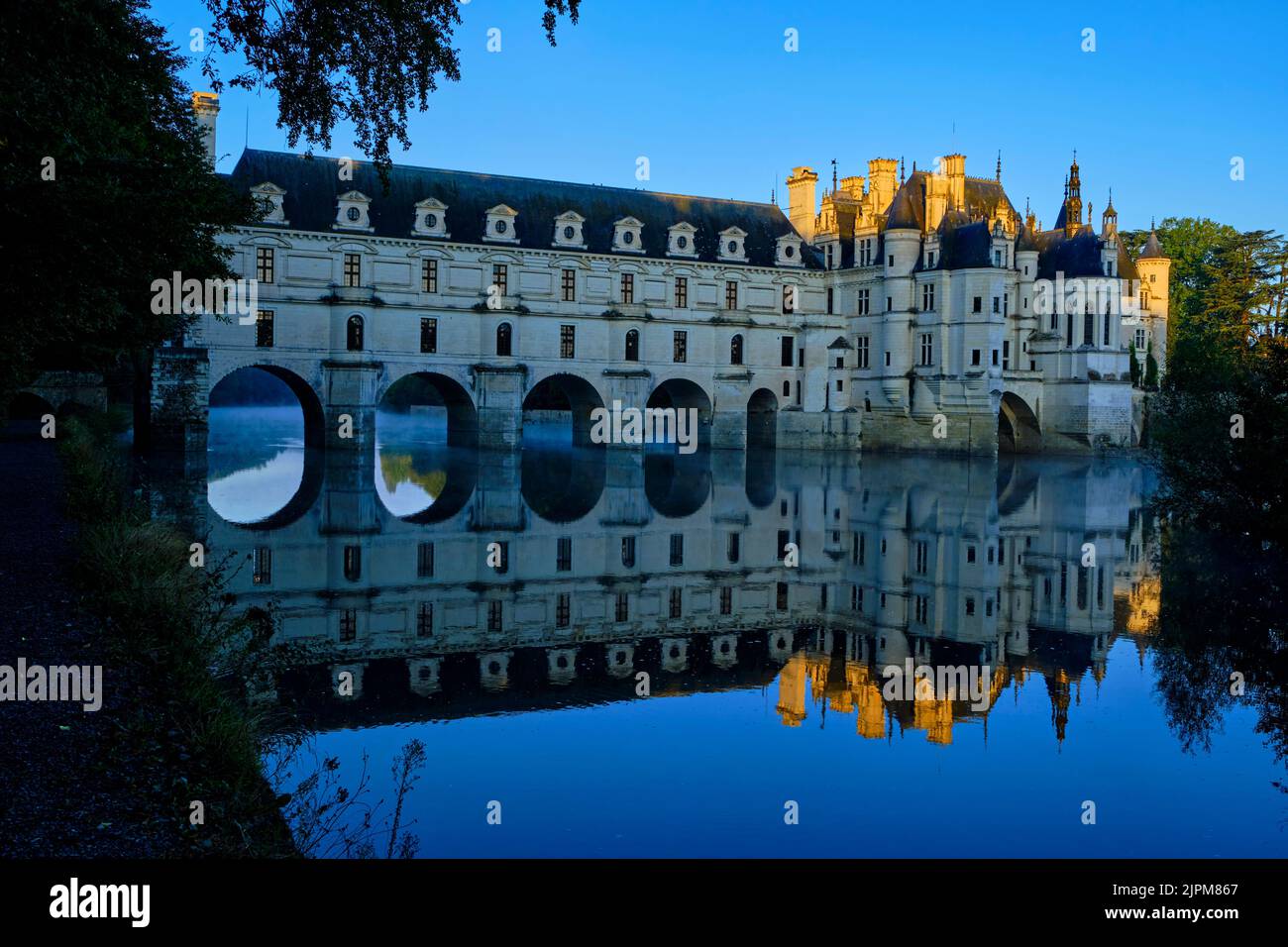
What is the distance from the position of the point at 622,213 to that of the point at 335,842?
4802 centimetres

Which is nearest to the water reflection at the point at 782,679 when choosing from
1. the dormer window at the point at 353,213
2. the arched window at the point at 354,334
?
the arched window at the point at 354,334

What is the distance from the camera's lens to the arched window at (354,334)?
44.9 meters

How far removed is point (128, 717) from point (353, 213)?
39735 mm

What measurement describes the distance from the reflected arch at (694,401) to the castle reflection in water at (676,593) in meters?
21.1

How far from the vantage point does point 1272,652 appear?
12938 mm

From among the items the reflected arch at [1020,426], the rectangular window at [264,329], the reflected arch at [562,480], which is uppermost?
the rectangular window at [264,329]

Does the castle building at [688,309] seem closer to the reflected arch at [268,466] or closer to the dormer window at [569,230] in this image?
the dormer window at [569,230]

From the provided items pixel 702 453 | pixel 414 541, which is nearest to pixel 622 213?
pixel 702 453

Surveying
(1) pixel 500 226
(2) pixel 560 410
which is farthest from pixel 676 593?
(2) pixel 560 410

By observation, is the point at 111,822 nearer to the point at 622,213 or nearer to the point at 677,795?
the point at 677,795

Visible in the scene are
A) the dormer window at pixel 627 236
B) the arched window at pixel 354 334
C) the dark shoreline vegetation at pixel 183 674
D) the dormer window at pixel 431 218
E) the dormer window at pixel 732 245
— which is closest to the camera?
the dark shoreline vegetation at pixel 183 674

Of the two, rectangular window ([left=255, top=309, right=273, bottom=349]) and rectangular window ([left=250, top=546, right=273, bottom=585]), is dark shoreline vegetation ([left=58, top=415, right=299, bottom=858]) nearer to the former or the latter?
rectangular window ([left=250, top=546, right=273, bottom=585])

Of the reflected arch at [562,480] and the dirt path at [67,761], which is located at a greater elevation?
the reflected arch at [562,480]

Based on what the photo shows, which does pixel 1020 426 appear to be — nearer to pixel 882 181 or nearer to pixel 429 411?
pixel 882 181
